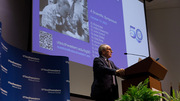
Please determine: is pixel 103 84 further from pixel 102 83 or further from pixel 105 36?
pixel 105 36

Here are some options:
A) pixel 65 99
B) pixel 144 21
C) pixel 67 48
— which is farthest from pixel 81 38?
pixel 65 99

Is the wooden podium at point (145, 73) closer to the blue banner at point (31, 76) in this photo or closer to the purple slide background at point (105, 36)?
the blue banner at point (31, 76)

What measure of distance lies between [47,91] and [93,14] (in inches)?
111

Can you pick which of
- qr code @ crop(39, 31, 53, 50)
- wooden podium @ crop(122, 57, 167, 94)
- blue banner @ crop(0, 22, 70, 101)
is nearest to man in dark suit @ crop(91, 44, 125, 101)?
wooden podium @ crop(122, 57, 167, 94)

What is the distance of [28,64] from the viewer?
5.69 ft

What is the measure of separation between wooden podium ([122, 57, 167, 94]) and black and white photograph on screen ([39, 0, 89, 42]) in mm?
1457

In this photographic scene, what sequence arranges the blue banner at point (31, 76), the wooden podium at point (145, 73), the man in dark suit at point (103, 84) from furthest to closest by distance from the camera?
the man in dark suit at point (103, 84) → the wooden podium at point (145, 73) → the blue banner at point (31, 76)

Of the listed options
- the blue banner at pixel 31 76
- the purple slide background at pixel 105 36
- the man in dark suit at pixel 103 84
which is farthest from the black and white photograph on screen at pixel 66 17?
the blue banner at pixel 31 76

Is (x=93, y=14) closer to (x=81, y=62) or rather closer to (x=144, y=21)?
(x=81, y=62)

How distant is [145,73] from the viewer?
2539 mm

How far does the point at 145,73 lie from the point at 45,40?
1.48 metres

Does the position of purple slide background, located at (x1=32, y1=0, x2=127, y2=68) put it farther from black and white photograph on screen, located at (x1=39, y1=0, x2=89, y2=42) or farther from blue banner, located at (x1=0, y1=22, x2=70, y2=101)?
blue banner, located at (x1=0, y1=22, x2=70, y2=101)

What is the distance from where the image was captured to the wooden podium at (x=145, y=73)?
2.51 m

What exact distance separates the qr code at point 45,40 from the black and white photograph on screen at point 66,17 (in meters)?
0.10
